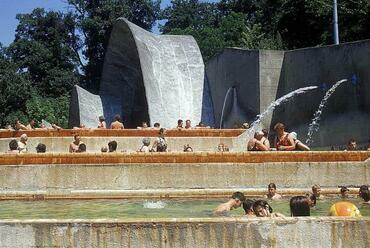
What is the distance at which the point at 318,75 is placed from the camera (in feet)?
65.1

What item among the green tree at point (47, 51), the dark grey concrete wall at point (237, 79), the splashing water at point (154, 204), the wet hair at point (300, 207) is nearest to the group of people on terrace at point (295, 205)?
the wet hair at point (300, 207)

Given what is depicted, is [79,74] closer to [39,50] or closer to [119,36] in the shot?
[39,50]

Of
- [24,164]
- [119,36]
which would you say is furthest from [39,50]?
[24,164]

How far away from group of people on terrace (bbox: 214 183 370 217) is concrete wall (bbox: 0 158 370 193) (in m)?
0.70

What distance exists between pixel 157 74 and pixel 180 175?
63.6ft

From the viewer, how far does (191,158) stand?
37.6 feet

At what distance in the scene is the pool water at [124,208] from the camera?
8.82 m

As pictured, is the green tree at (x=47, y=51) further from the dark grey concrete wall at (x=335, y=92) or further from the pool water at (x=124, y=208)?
the pool water at (x=124, y=208)

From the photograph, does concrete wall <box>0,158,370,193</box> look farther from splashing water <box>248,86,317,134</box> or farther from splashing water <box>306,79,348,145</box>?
splashing water <box>248,86,317,134</box>

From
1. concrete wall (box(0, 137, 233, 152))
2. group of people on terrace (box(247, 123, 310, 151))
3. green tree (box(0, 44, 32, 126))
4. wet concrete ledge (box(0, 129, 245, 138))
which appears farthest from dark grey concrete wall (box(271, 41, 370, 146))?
green tree (box(0, 44, 32, 126))

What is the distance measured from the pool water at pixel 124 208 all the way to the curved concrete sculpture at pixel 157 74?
17.7 metres

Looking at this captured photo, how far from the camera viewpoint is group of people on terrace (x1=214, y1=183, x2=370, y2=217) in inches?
260

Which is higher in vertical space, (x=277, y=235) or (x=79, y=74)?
(x=79, y=74)

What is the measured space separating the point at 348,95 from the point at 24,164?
10096 mm
